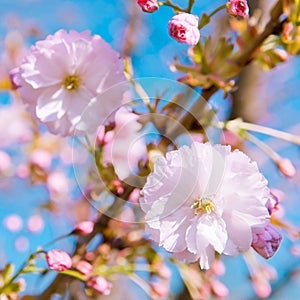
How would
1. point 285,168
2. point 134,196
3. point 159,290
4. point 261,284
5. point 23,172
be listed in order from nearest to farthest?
1. point 134,196
2. point 285,168
3. point 159,290
4. point 261,284
5. point 23,172

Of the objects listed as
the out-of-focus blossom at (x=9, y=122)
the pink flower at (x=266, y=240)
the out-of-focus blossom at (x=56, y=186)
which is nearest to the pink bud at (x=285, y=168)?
the pink flower at (x=266, y=240)

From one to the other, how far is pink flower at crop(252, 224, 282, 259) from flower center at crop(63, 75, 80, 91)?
1.44ft

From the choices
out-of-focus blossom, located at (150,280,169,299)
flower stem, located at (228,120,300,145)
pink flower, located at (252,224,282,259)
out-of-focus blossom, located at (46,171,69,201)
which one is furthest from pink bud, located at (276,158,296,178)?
out-of-focus blossom, located at (46,171,69,201)

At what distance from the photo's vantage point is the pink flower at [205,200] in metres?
0.84

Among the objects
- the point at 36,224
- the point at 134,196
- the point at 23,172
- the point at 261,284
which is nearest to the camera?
the point at 134,196

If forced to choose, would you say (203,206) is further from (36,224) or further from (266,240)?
(36,224)

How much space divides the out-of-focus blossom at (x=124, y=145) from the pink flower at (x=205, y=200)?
138 mm

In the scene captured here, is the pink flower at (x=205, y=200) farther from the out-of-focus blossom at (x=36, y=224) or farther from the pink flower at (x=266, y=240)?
the out-of-focus blossom at (x=36, y=224)

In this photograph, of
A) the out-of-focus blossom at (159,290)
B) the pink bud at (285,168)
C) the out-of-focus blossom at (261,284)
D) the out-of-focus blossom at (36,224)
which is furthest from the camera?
the out-of-focus blossom at (36,224)

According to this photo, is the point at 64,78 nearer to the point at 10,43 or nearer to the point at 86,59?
the point at 86,59

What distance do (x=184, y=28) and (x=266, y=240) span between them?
0.36 m

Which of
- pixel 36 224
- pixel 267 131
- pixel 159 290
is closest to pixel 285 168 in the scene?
pixel 267 131

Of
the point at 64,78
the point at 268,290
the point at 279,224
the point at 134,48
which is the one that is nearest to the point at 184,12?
the point at 64,78

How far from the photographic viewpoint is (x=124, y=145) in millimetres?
1067
